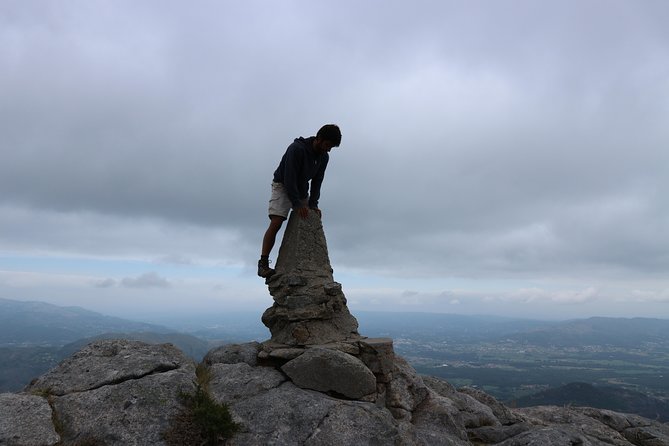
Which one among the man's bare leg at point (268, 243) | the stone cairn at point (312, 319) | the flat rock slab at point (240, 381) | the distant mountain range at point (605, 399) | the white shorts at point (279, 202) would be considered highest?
the white shorts at point (279, 202)

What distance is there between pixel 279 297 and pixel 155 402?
414 cm

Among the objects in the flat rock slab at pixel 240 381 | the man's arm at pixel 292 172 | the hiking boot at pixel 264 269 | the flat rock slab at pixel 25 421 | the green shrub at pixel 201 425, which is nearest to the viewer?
the flat rock slab at pixel 25 421

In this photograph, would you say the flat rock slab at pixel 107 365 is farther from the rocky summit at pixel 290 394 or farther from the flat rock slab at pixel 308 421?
the flat rock slab at pixel 308 421

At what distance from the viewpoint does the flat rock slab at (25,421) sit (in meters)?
6.83

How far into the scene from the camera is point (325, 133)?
37.9ft

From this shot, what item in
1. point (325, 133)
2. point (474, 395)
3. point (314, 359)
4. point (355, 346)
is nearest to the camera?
point (314, 359)

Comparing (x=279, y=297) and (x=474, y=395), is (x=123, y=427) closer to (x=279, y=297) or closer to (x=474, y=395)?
(x=279, y=297)

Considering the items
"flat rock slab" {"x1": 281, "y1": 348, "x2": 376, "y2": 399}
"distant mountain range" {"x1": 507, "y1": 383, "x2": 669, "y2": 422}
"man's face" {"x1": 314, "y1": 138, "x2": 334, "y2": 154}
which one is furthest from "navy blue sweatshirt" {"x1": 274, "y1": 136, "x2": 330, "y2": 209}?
"distant mountain range" {"x1": 507, "y1": 383, "x2": 669, "y2": 422}

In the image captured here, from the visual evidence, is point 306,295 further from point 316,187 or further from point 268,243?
point 316,187

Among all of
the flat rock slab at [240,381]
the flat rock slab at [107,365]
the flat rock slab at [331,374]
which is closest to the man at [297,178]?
the flat rock slab at [240,381]

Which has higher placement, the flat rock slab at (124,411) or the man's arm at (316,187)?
the man's arm at (316,187)

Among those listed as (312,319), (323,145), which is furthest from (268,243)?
(323,145)

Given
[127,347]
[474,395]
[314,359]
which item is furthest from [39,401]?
[474,395]

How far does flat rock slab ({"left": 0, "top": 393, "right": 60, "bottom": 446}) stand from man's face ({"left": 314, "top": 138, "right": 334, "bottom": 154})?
8190 mm
